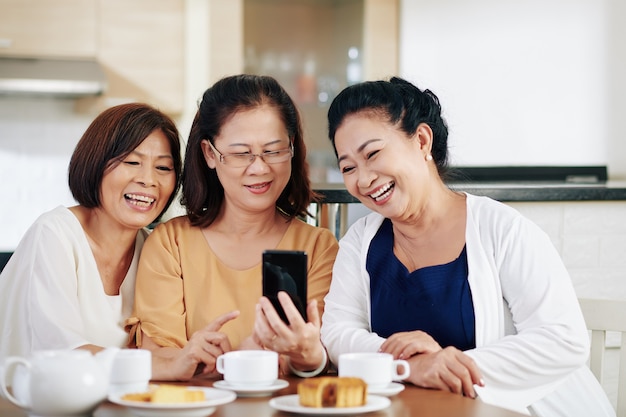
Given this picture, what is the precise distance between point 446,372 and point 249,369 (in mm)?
384

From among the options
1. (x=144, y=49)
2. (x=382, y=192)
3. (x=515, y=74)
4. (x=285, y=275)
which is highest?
(x=144, y=49)

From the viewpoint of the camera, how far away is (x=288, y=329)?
1561 mm

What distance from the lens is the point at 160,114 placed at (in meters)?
2.10

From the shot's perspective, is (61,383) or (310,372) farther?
(310,372)

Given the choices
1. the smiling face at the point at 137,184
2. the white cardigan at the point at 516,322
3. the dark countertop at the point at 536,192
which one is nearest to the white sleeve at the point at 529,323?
the white cardigan at the point at 516,322

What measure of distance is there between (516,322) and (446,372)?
0.92ft

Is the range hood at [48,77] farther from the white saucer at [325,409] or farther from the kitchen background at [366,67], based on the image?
the white saucer at [325,409]

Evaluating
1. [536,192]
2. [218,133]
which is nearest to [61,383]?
[218,133]

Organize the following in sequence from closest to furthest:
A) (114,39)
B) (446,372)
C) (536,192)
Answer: (446,372) → (536,192) → (114,39)

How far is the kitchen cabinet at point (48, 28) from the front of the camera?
4340 mm

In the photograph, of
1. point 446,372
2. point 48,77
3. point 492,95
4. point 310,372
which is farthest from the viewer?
point 492,95

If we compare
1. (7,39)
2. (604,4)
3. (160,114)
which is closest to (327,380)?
(160,114)

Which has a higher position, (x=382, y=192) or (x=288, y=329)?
(x=382, y=192)

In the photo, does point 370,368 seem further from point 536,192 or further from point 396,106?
point 536,192
